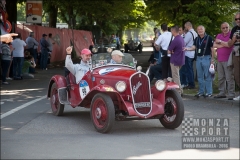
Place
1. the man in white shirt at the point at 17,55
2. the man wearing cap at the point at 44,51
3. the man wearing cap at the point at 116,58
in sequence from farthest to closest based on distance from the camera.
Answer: the man wearing cap at the point at 44,51, the man in white shirt at the point at 17,55, the man wearing cap at the point at 116,58

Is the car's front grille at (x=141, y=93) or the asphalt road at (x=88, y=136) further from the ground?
the car's front grille at (x=141, y=93)

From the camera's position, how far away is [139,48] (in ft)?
198

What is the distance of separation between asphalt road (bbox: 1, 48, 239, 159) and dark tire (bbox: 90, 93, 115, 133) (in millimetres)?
152

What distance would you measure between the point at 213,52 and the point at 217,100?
1242mm

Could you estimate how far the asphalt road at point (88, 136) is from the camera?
818cm

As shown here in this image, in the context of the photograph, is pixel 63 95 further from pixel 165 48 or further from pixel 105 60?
pixel 165 48

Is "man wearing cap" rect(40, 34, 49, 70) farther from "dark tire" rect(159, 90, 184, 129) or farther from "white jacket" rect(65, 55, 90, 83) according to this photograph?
"dark tire" rect(159, 90, 184, 129)

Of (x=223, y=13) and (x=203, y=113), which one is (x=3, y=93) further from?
Answer: (x=223, y=13)

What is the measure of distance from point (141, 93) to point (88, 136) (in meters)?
1.26

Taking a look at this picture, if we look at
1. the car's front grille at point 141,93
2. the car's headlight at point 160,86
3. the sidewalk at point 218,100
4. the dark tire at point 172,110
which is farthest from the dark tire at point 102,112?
the sidewalk at point 218,100

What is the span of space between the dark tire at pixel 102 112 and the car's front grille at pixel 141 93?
499 mm

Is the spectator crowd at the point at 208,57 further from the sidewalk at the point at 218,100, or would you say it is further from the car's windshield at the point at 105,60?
the car's windshield at the point at 105,60

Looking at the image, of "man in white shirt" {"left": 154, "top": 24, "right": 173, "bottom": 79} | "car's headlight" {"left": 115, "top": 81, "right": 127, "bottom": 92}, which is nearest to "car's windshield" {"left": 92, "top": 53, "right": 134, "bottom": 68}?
"car's headlight" {"left": 115, "top": 81, "right": 127, "bottom": 92}

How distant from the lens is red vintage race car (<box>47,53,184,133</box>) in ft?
33.3
